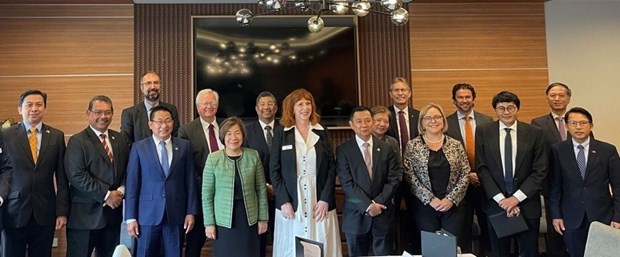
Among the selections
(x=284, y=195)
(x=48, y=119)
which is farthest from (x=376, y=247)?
(x=48, y=119)

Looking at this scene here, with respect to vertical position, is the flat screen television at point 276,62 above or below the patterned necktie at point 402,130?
above

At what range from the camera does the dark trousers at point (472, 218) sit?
12.8 feet

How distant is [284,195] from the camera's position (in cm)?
346

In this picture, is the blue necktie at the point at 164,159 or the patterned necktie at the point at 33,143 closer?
the blue necktie at the point at 164,159

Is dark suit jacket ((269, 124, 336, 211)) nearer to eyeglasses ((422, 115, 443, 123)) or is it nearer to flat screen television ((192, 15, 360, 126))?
eyeglasses ((422, 115, 443, 123))

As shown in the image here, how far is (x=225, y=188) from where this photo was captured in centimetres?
329

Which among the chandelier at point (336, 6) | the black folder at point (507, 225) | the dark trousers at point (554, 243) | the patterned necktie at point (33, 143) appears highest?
the chandelier at point (336, 6)

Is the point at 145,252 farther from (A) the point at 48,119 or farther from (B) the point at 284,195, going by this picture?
(A) the point at 48,119

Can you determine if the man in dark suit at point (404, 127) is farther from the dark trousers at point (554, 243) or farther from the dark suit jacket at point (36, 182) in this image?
the dark suit jacket at point (36, 182)

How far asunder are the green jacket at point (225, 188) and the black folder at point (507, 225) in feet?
5.90

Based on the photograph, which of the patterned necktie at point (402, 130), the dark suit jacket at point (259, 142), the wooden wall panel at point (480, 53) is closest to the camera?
the dark suit jacket at point (259, 142)

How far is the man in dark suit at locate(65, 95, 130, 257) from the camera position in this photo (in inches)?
138

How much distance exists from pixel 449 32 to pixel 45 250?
15.9 feet

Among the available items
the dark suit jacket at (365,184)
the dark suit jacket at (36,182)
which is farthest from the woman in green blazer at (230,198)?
the dark suit jacket at (36,182)
